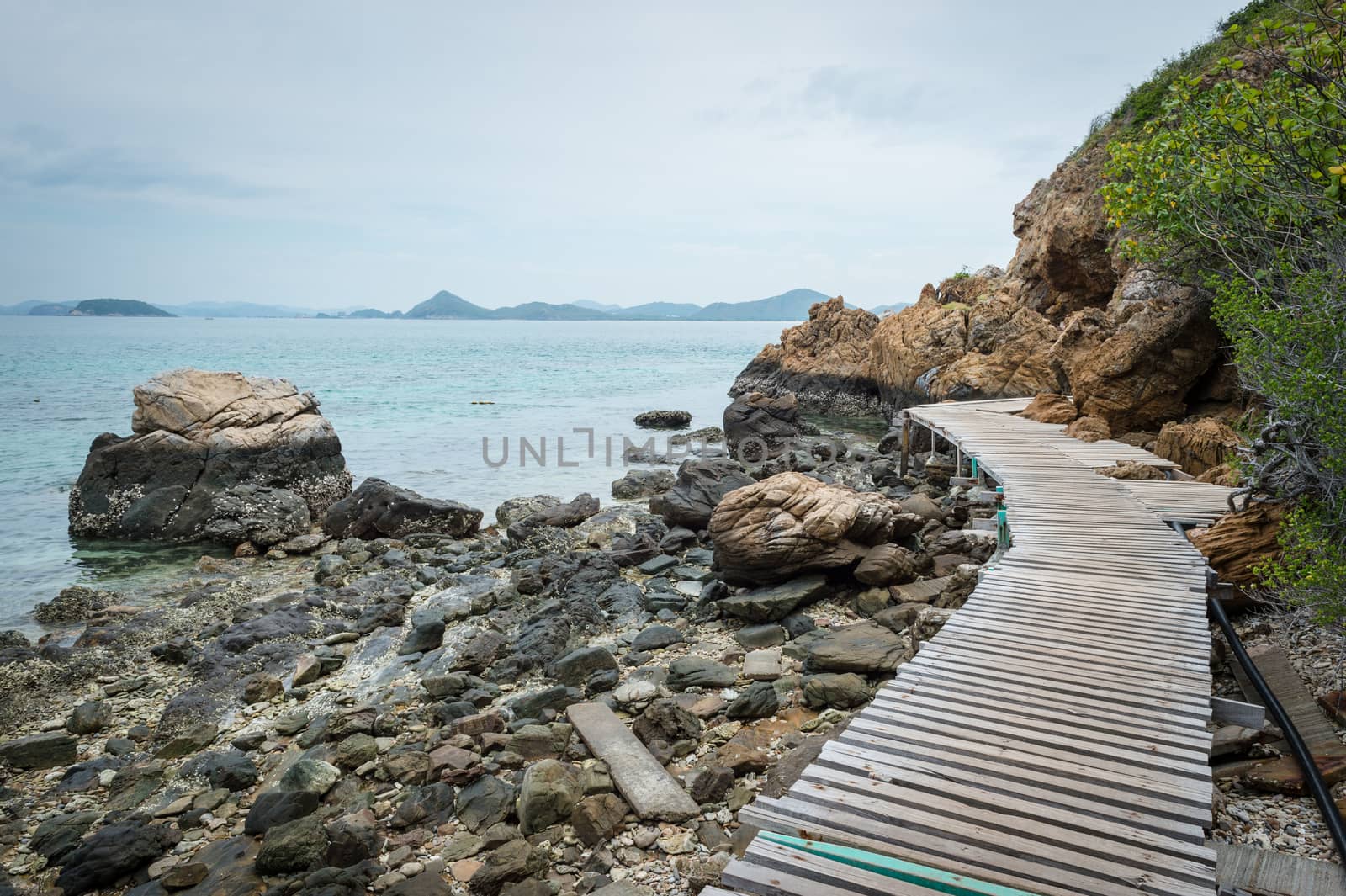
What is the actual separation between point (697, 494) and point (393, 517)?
707 cm

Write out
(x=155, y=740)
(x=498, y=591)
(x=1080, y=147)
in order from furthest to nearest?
(x=1080, y=147) < (x=498, y=591) < (x=155, y=740)

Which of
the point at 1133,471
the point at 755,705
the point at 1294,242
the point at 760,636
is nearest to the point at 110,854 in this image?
the point at 755,705

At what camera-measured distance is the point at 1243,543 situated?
8250mm

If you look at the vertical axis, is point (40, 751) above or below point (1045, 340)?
below

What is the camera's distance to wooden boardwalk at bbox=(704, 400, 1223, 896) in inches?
152

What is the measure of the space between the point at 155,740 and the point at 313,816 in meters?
3.29

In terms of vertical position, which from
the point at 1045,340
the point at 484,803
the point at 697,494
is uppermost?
the point at 1045,340

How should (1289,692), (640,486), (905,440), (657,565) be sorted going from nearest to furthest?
(1289,692) < (657,565) < (905,440) < (640,486)

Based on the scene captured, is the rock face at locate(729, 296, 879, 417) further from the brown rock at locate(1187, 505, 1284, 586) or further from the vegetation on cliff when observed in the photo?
the brown rock at locate(1187, 505, 1284, 586)

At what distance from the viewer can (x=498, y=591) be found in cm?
1290

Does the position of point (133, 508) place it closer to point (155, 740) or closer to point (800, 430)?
point (155, 740)

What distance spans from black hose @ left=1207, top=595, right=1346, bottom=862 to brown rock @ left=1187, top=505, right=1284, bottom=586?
3.15 ft

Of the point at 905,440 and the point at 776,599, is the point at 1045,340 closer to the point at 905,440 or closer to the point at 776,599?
the point at 905,440

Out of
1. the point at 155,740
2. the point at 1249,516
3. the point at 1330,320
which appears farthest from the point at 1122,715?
the point at 155,740
